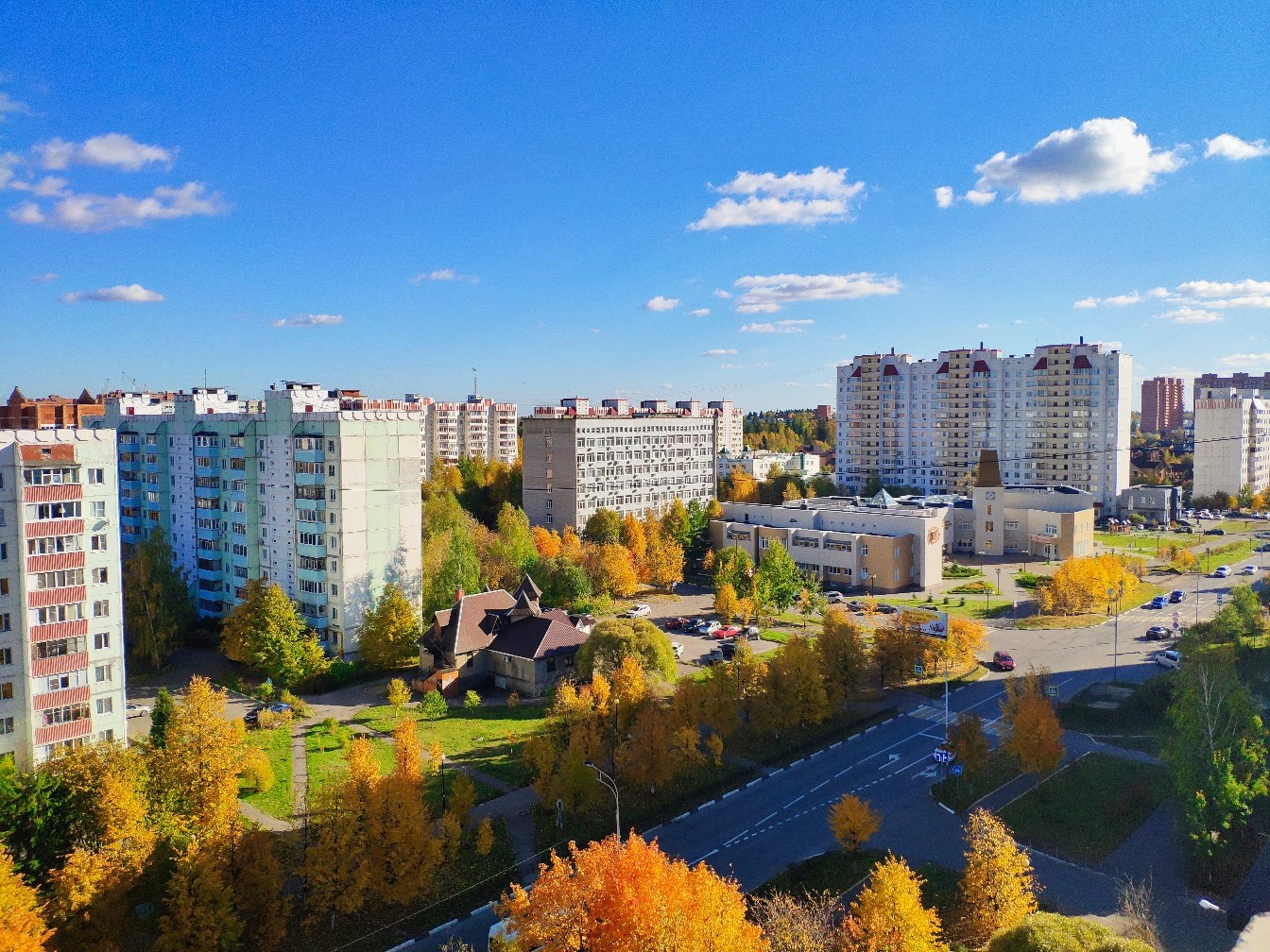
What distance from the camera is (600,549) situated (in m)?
53.9

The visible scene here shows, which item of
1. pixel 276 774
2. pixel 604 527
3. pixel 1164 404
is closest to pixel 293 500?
pixel 276 774

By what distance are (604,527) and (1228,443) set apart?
76.9 m

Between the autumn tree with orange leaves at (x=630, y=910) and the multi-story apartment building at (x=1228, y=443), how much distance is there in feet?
327

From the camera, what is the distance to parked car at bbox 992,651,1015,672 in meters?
38.6

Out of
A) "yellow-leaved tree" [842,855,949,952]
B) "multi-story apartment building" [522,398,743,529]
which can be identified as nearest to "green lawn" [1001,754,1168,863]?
"yellow-leaved tree" [842,855,949,952]

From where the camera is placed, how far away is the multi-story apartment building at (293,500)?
40188mm

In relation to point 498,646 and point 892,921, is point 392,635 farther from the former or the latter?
point 892,921

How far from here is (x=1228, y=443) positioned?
9506 centimetres

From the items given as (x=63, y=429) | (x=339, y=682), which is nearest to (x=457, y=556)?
(x=339, y=682)

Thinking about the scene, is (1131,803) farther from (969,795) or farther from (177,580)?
(177,580)

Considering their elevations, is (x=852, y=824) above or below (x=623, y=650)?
below

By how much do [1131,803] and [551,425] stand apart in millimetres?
49682

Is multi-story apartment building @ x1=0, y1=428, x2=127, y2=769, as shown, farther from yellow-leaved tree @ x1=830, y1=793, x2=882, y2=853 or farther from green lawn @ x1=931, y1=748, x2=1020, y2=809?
green lawn @ x1=931, y1=748, x2=1020, y2=809

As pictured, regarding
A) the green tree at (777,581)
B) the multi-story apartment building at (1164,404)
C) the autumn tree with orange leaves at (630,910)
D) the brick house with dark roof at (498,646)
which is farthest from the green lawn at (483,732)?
the multi-story apartment building at (1164,404)
